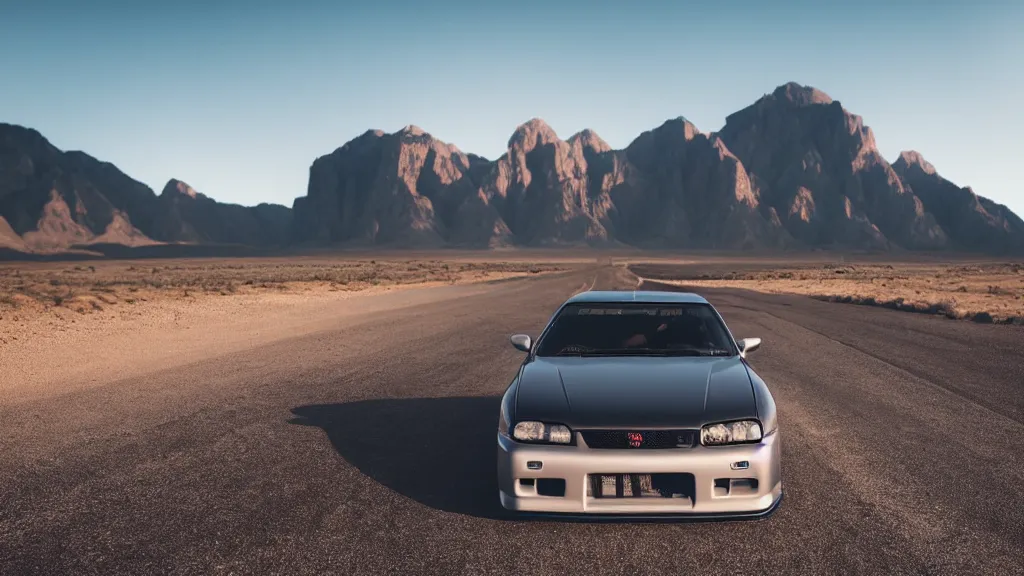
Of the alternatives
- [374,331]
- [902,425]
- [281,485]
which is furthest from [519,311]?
[281,485]

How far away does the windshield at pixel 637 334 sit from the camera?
567 cm

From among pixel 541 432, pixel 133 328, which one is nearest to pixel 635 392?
pixel 541 432

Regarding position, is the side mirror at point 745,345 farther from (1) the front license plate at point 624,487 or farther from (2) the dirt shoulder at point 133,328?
(2) the dirt shoulder at point 133,328

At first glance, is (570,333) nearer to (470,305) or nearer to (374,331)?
(374,331)

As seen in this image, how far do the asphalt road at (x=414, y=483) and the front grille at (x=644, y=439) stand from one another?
1.89 feet

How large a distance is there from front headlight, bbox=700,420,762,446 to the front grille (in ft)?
0.30

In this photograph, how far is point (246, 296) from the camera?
101 feet

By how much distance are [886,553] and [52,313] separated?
22.9 meters

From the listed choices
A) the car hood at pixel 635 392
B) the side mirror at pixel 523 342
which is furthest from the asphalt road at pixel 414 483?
the side mirror at pixel 523 342

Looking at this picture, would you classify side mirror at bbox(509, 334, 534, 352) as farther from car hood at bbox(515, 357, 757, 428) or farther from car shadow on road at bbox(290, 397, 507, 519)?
car shadow on road at bbox(290, 397, 507, 519)

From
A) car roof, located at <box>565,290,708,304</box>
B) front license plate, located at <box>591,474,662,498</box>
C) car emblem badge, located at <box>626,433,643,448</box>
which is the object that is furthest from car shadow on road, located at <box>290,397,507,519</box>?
car roof, located at <box>565,290,708,304</box>

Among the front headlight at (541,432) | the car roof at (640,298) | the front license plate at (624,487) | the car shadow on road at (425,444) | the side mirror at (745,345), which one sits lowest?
the car shadow on road at (425,444)

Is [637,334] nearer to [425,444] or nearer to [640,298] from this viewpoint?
[640,298]

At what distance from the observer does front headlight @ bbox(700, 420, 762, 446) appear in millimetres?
4219
